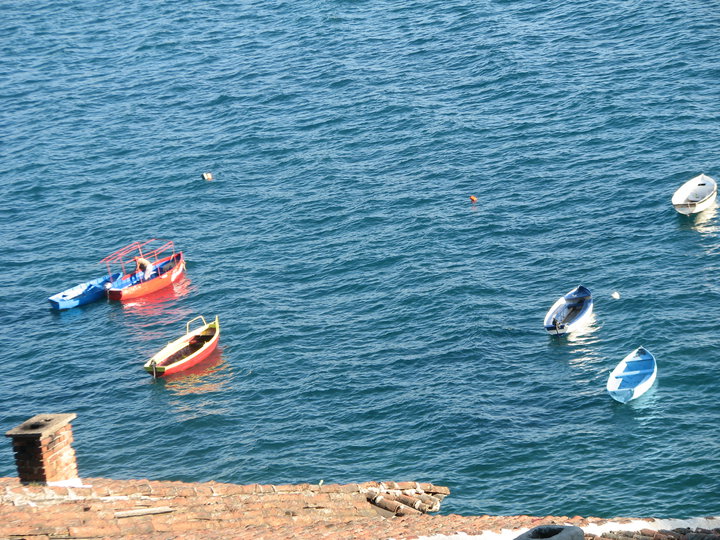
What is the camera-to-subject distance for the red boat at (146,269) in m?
57.3

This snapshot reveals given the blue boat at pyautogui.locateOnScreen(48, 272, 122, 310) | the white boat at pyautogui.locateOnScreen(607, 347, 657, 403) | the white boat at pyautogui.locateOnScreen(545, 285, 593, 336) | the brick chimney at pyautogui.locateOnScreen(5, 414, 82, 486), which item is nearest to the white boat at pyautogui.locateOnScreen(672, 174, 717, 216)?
the white boat at pyautogui.locateOnScreen(545, 285, 593, 336)

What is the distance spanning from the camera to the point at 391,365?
4638 cm

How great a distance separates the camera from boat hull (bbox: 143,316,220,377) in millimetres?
48375

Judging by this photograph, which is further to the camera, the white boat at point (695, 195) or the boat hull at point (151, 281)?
the boat hull at point (151, 281)

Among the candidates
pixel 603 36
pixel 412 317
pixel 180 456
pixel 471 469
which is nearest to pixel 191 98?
pixel 603 36

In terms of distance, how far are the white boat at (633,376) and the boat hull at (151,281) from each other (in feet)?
88.3

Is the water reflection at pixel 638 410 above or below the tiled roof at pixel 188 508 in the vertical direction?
below

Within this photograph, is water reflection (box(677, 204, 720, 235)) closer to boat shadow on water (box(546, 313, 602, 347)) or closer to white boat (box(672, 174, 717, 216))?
white boat (box(672, 174, 717, 216))

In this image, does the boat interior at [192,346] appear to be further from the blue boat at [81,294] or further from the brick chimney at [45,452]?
the brick chimney at [45,452]

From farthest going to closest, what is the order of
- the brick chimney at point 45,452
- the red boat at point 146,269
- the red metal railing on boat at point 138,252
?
1. the red metal railing on boat at point 138,252
2. the red boat at point 146,269
3. the brick chimney at point 45,452

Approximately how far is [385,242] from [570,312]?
14789 millimetres

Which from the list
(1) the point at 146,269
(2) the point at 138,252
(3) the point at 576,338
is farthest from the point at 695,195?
(2) the point at 138,252

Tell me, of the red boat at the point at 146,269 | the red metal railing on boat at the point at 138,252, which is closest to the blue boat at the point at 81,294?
the red boat at the point at 146,269

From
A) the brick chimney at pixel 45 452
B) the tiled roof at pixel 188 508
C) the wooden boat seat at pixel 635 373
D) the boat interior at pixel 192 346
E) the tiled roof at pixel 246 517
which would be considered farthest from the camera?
the boat interior at pixel 192 346
